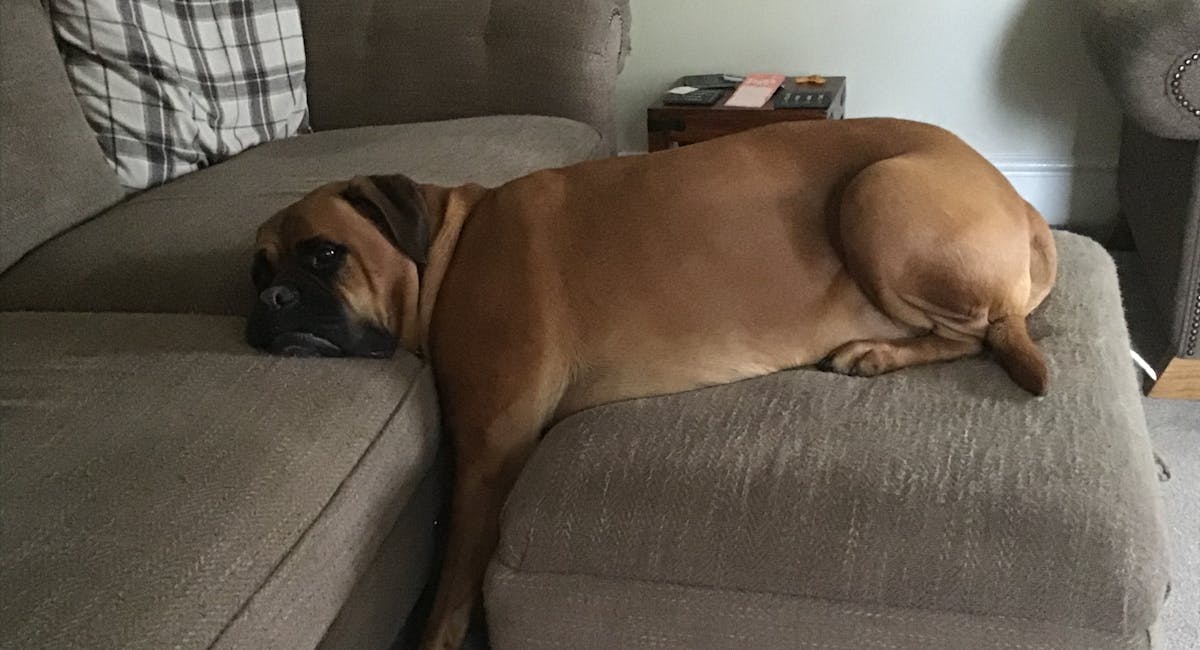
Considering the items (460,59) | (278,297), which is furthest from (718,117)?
(278,297)

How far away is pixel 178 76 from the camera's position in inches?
88.3

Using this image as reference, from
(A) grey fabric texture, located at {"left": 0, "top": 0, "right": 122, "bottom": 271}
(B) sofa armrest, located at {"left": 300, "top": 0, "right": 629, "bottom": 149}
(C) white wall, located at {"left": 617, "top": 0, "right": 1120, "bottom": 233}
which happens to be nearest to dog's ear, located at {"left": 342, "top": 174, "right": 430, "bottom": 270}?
(A) grey fabric texture, located at {"left": 0, "top": 0, "right": 122, "bottom": 271}

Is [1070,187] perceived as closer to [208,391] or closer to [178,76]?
[178,76]

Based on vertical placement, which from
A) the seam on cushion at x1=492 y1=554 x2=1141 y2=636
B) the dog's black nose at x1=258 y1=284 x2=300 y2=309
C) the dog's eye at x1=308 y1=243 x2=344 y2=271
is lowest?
the seam on cushion at x1=492 y1=554 x2=1141 y2=636

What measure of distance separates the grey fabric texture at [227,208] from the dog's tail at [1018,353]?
99cm

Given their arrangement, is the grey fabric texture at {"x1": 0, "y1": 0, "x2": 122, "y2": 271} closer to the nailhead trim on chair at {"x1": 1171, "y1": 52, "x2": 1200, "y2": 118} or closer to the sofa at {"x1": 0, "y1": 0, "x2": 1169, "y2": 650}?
the sofa at {"x1": 0, "y1": 0, "x2": 1169, "y2": 650}

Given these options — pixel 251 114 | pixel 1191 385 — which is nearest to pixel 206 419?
pixel 251 114

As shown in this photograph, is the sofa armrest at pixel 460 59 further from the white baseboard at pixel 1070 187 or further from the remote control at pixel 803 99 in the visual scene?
the white baseboard at pixel 1070 187

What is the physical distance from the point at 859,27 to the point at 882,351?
1.76 metres

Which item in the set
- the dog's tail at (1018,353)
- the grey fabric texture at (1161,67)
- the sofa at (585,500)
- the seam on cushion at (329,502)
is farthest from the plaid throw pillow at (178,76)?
the grey fabric texture at (1161,67)

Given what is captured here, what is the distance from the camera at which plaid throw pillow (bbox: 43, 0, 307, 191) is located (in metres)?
2.13

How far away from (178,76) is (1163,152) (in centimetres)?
→ 209

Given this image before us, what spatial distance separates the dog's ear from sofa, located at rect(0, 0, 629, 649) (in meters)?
0.17

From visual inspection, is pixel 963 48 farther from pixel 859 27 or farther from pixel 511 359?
pixel 511 359
